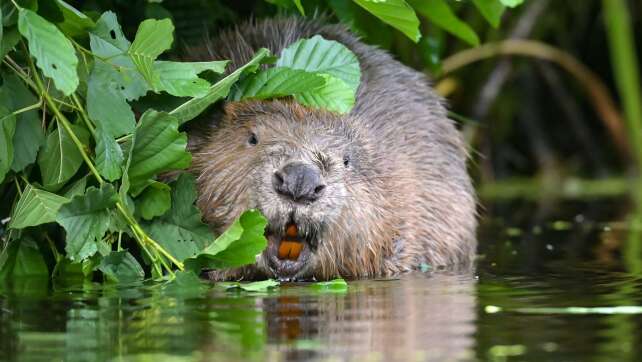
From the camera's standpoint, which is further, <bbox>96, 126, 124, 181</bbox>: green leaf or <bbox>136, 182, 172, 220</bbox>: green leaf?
<bbox>136, 182, 172, 220</bbox>: green leaf

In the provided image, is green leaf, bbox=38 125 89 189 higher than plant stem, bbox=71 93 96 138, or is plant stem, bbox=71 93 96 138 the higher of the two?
plant stem, bbox=71 93 96 138

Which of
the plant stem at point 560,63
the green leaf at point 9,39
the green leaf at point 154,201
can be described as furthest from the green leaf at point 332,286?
the plant stem at point 560,63

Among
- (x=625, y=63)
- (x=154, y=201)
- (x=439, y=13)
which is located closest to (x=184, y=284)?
(x=154, y=201)

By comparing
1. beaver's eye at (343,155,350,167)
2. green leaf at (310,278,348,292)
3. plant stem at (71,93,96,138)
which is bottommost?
green leaf at (310,278,348,292)

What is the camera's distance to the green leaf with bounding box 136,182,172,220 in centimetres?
434

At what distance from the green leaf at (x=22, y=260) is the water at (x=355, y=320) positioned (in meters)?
0.13

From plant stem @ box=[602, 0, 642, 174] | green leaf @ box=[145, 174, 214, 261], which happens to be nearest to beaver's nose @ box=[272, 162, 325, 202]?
green leaf @ box=[145, 174, 214, 261]

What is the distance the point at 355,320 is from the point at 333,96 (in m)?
1.12

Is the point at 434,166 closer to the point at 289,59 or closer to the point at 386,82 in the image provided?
the point at 386,82

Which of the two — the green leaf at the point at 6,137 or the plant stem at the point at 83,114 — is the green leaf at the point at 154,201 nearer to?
the plant stem at the point at 83,114

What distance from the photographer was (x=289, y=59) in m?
4.66

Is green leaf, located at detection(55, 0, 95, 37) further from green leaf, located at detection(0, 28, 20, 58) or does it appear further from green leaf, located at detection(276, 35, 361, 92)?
green leaf, located at detection(276, 35, 361, 92)

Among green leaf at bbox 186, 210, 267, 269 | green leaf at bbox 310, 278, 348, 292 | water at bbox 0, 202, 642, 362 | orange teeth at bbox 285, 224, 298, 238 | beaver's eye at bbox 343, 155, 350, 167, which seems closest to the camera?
water at bbox 0, 202, 642, 362

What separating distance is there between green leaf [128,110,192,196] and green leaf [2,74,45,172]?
0.93ft
